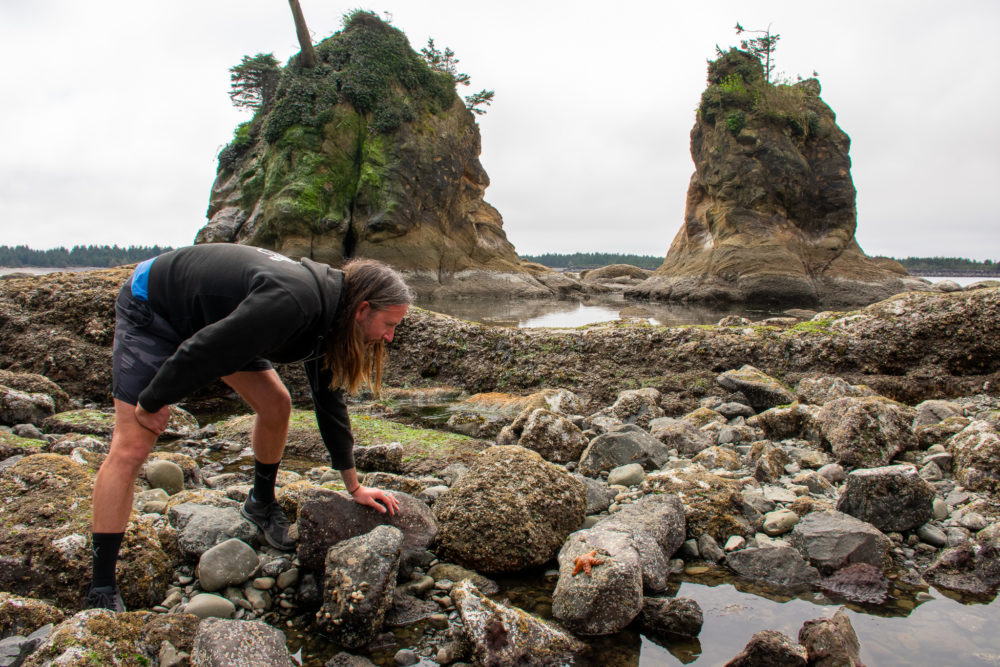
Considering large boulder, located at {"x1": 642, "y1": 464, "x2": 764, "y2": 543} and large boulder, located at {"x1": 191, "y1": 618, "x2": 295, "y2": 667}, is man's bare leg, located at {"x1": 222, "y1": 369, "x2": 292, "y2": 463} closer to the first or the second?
large boulder, located at {"x1": 191, "y1": 618, "x2": 295, "y2": 667}

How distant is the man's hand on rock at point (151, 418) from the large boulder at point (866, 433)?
4.96 meters

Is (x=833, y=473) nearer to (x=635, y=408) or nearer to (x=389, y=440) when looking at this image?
(x=635, y=408)

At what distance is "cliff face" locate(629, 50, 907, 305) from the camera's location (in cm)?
3453

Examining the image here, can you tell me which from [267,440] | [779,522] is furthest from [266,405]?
[779,522]

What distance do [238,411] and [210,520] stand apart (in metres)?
5.02

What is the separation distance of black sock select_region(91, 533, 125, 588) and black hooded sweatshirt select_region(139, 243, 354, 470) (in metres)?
0.63

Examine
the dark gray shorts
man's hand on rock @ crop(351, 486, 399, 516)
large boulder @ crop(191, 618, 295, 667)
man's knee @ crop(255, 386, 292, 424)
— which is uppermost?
the dark gray shorts

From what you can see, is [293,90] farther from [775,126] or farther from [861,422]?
[861,422]

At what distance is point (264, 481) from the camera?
3.54 meters

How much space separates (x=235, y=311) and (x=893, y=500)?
4041 millimetres

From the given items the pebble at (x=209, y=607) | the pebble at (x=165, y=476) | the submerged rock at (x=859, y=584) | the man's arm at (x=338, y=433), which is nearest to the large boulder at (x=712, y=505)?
the submerged rock at (x=859, y=584)

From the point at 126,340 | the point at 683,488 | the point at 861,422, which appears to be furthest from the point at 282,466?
the point at 861,422

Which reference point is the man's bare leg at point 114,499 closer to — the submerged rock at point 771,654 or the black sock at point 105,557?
the black sock at point 105,557

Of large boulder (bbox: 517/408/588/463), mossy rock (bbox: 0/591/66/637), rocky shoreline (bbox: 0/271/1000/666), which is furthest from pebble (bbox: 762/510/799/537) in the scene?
mossy rock (bbox: 0/591/66/637)
